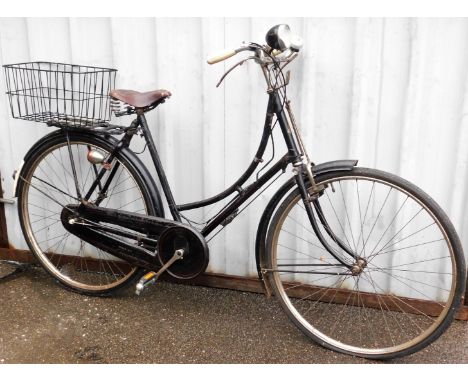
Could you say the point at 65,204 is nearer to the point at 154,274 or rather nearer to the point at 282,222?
the point at 154,274

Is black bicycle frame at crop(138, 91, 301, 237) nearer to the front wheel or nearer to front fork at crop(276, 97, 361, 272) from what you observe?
front fork at crop(276, 97, 361, 272)

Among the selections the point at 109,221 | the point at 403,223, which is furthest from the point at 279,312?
the point at 109,221

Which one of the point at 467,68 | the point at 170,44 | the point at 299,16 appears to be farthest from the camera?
the point at 170,44

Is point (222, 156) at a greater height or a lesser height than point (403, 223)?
greater

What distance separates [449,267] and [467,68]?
3.94 ft

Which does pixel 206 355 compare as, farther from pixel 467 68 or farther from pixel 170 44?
pixel 467 68

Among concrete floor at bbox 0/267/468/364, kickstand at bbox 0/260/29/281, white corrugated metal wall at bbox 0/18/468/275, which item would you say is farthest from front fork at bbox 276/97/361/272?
kickstand at bbox 0/260/29/281

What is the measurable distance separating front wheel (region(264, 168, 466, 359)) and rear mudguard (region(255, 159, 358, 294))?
0.05m

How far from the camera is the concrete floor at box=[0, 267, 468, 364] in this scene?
295 cm

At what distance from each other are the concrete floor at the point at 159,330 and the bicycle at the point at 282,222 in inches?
5.6

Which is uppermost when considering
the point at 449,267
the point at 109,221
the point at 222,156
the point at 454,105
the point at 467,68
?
the point at 467,68

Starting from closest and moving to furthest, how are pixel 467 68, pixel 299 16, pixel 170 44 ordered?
pixel 467 68, pixel 299 16, pixel 170 44

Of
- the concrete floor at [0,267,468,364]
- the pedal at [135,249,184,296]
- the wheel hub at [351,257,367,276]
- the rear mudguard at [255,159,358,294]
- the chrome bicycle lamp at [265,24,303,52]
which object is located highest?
the chrome bicycle lamp at [265,24,303,52]

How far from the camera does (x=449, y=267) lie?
317 centimetres
